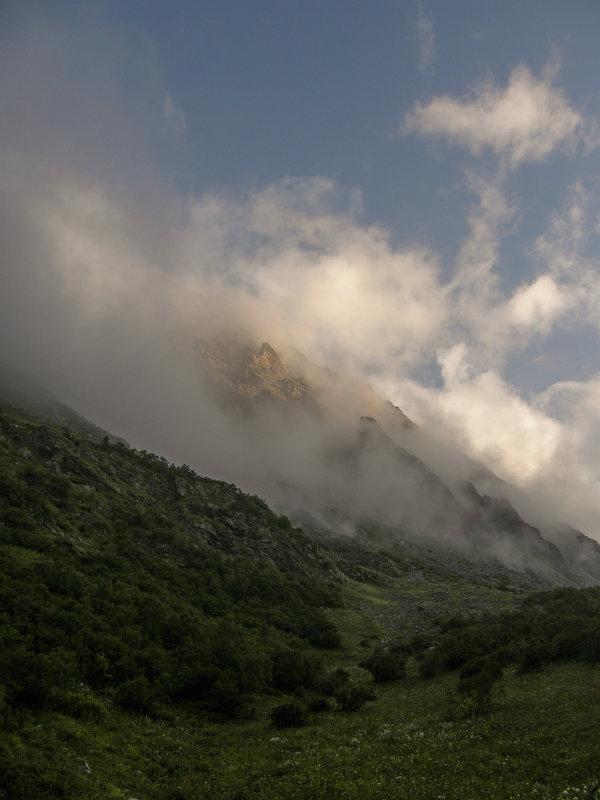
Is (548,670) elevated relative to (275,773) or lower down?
elevated

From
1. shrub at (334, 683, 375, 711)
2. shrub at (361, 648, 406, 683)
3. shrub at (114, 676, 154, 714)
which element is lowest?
shrub at (114, 676, 154, 714)

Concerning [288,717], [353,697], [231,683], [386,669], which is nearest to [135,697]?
[231,683]

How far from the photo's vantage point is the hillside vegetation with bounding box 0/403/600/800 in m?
17.6

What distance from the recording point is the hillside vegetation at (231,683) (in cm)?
1759

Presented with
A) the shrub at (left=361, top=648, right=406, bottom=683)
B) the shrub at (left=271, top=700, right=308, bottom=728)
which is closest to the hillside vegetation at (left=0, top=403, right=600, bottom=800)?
the shrub at (left=271, top=700, right=308, bottom=728)

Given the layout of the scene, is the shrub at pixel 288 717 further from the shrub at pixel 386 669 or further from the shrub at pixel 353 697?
the shrub at pixel 386 669

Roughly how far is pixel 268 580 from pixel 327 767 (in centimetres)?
5965

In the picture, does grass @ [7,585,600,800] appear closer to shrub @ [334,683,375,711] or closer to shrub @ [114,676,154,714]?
shrub @ [114,676,154,714]

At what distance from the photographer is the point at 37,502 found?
185 ft

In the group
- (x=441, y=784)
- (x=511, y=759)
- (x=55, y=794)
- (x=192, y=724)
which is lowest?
(x=192, y=724)

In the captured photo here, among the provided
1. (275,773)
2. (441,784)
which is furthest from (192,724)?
(441,784)

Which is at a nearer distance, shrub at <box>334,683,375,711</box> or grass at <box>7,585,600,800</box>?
grass at <box>7,585,600,800</box>

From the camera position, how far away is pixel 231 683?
3106cm

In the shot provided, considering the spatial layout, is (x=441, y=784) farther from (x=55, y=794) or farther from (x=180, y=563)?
(x=180, y=563)
